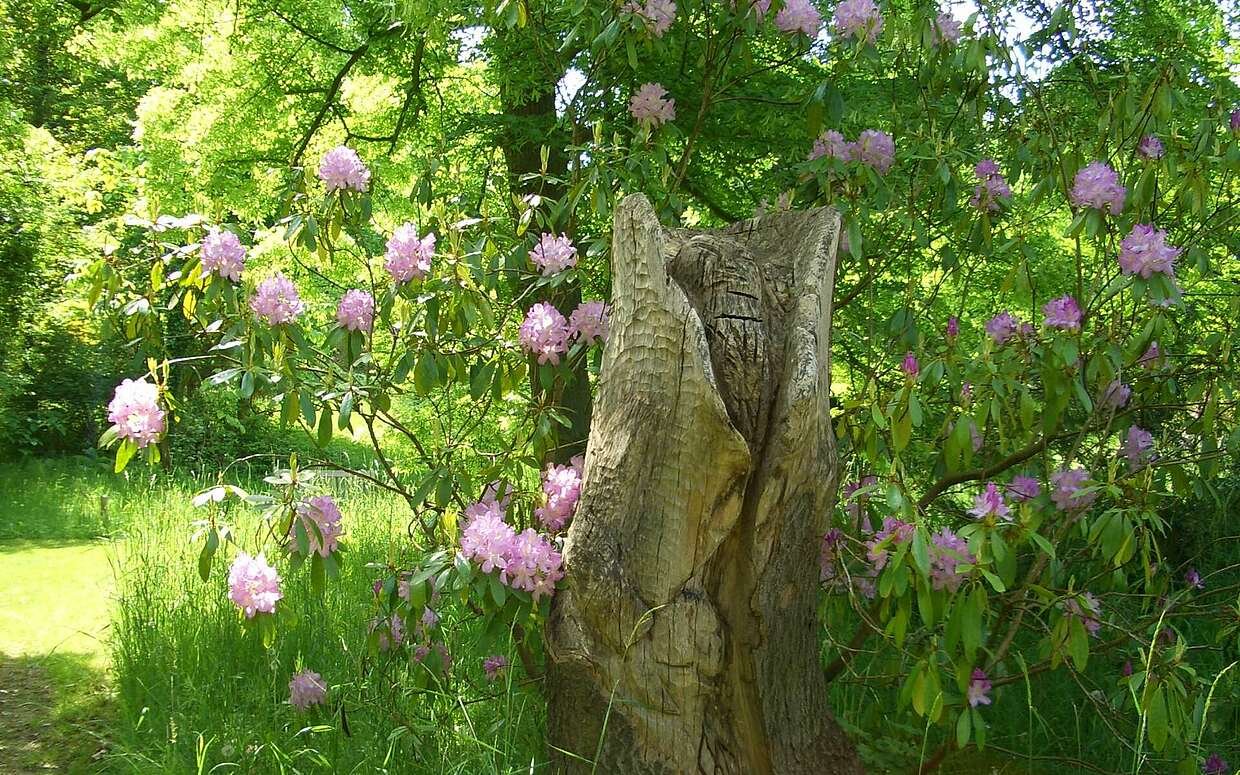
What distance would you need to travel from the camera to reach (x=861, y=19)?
9.84 ft

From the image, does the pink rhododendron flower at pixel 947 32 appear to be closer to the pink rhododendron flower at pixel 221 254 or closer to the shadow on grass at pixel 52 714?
the pink rhododendron flower at pixel 221 254

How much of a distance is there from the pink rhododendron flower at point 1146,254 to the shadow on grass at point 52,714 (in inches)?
143

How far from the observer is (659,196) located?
3.38 meters

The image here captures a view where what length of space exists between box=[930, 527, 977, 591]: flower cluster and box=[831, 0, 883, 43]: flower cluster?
157 cm

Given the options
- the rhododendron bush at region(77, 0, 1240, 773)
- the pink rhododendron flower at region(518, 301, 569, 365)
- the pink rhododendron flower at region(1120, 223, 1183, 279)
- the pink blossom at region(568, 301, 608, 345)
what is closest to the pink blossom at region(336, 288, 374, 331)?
the rhododendron bush at region(77, 0, 1240, 773)

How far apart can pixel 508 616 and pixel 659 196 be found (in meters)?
1.60

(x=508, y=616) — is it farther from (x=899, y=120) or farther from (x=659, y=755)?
(x=899, y=120)

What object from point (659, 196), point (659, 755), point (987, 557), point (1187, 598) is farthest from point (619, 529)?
point (1187, 598)

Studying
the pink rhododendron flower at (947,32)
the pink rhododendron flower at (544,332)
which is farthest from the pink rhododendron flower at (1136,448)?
the pink rhododendron flower at (544,332)

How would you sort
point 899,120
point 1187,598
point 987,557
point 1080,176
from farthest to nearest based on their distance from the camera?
point 899,120 → point 1187,598 → point 1080,176 → point 987,557

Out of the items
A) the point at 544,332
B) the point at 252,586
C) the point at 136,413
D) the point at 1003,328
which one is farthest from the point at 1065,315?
the point at 136,413

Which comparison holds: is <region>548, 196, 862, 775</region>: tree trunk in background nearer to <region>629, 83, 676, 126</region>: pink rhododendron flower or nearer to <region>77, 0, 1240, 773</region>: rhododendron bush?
<region>77, 0, 1240, 773</region>: rhododendron bush

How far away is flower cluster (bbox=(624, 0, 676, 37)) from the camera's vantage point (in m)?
3.00

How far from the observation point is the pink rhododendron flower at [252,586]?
2480 millimetres
